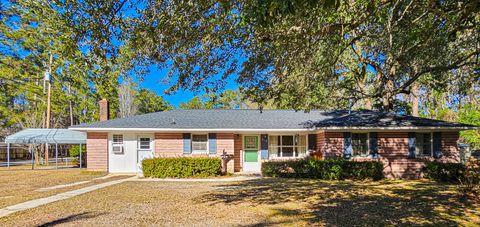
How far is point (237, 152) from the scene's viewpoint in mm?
18719

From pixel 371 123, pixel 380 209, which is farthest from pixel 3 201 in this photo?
pixel 371 123

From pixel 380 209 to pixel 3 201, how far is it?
10517 mm

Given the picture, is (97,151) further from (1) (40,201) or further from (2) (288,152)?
(2) (288,152)

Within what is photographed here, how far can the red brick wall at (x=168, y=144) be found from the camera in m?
17.8

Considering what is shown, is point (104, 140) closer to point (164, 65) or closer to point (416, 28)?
point (164, 65)

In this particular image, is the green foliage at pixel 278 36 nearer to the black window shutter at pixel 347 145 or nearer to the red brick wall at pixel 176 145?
the black window shutter at pixel 347 145

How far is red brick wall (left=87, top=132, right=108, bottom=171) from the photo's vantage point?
18234 millimetres

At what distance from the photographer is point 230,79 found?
873 centimetres

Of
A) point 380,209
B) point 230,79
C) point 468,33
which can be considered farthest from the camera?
point 468,33

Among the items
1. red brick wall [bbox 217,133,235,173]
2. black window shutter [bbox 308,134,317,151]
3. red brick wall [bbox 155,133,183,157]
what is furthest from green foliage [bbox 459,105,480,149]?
red brick wall [bbox 155,133,183,157]

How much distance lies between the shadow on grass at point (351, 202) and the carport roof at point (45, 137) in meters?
16.0

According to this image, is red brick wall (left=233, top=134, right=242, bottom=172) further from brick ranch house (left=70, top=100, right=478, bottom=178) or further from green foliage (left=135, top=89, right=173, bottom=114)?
green foliage (left=135, top=89, right=173, bottom=114)

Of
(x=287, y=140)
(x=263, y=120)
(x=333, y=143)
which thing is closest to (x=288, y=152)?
(x=287, y=140)

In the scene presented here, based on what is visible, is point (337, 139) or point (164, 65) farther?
point (337, 139)
